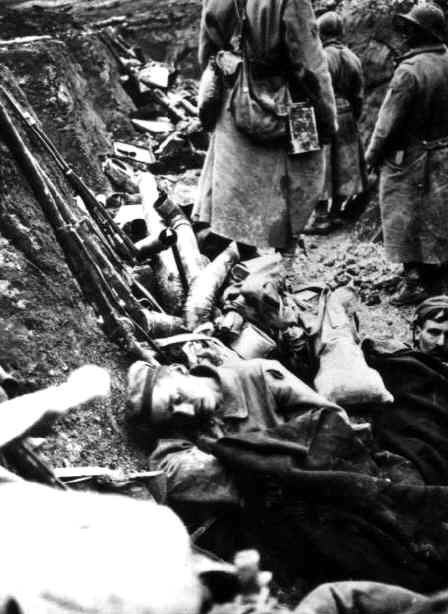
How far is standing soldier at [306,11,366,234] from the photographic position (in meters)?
6.51

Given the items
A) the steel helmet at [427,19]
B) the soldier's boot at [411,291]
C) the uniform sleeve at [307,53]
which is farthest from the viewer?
the soldier's boot at [411,291]

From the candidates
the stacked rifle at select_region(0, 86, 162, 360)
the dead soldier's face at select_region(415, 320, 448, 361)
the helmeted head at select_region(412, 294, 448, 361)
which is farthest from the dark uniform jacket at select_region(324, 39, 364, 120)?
the stacked rifle at select_region(0, 86, 162, 360)

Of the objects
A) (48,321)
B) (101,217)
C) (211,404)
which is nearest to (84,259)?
(48,321)

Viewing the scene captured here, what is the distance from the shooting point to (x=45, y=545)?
1293mm

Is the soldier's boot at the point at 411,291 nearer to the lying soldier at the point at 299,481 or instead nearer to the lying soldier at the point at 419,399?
the lying soldier at the point at 419,399

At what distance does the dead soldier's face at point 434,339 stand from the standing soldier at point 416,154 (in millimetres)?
1597

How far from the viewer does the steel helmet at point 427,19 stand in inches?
189

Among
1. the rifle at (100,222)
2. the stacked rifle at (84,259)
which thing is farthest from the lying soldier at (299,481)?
the rifle at (100,222)

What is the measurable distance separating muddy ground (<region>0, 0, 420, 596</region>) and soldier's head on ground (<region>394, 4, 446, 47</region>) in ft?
5.94

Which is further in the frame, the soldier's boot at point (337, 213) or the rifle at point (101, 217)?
the soldier's boot at point (337, 213)

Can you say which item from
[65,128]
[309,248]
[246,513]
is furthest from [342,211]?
[246,513]

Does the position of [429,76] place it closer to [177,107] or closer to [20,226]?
[20,226]

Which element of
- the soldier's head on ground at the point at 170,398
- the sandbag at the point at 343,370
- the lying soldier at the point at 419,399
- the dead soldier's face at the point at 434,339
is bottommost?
the dead soldier's face at the point at 434,339

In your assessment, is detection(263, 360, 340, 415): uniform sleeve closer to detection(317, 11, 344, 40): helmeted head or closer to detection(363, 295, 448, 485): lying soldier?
detection(363, 295, 448, 485): lying soldier
